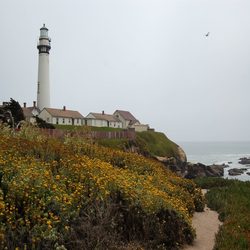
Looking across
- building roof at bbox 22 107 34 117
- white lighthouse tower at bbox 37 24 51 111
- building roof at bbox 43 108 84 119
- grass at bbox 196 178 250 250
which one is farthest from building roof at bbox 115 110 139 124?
grass at bbox 196 178 250 250

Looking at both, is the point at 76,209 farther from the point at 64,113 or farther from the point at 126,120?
the point at 126,120

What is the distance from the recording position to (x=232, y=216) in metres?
11.6

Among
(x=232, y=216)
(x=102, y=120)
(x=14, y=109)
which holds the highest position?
(x=102, y=120)

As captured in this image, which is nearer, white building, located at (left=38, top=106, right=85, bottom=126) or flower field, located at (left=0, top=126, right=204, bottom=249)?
flower field, located at (left=0, top=126, right=204, bottom=249)

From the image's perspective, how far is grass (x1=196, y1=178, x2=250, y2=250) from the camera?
27.6ft

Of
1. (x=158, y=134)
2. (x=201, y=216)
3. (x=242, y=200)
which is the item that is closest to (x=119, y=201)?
(x=201, y=216)

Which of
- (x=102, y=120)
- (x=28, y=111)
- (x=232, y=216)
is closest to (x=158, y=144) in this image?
(x=102, y=120)

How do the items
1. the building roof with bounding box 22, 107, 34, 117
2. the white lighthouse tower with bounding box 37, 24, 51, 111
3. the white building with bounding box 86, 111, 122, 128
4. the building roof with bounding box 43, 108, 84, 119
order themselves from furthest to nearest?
the white building with bounding box 86, 111, 122, 128 < the building roof with bounding box 43, 108, 84, 119 < the building roof with bounding box 22, 107, 34, 117 < the white lighthouse tower with bounding box 37, 24, 51, 111

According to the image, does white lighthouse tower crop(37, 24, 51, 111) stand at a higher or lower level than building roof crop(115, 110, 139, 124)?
higher

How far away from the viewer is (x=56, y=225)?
6426mm

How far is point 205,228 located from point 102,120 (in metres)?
62.8

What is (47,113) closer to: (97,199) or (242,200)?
(242,200)

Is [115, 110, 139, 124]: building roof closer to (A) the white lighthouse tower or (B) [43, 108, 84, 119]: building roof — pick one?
(B) [43, 108, 84, 119]: building roof

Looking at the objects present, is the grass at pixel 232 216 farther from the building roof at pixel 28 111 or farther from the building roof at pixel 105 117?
the building roof at pixel 105 117
